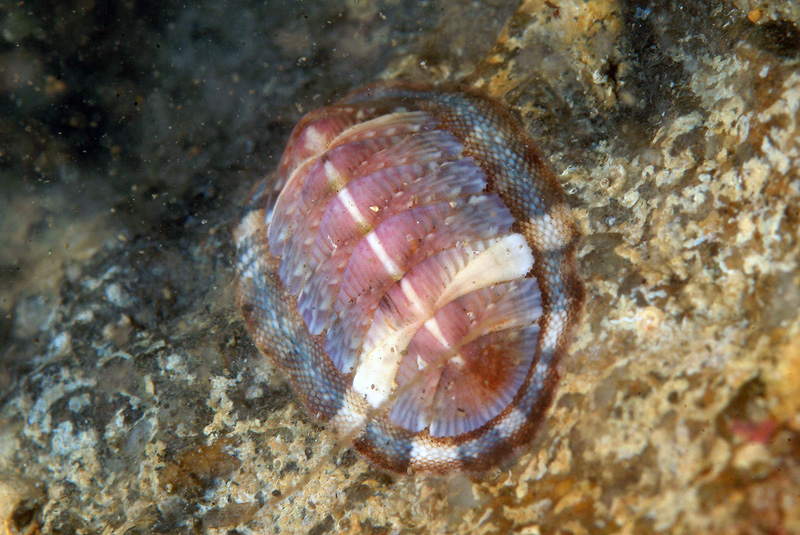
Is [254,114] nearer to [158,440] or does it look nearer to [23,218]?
[23,218]

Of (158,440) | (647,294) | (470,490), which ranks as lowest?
(470,490)

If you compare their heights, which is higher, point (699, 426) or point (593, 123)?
point (593, 123)

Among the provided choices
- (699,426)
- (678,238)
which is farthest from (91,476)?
(678,238)

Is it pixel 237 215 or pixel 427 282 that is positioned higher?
pixel 237 215

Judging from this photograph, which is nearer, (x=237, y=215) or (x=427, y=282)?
(x=427, y=282)

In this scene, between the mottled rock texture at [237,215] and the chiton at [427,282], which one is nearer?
the mottled rock texture at [237,215]
